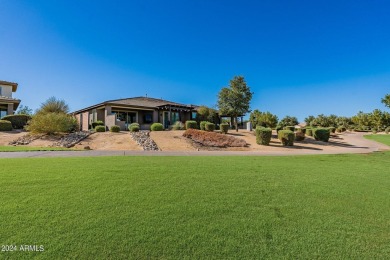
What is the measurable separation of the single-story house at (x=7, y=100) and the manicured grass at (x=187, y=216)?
91.3ft

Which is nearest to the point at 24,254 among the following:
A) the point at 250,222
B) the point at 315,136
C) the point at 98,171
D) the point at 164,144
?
the point at 250,222

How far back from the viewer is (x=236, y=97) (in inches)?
1179

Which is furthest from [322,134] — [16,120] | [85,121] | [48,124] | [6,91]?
[6,91]

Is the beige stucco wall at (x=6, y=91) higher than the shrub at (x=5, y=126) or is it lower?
higher

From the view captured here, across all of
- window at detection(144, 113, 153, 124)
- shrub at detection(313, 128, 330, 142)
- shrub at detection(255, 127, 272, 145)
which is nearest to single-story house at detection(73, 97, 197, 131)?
window at detection(144, 113, 153, 124)

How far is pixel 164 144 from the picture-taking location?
18625mm

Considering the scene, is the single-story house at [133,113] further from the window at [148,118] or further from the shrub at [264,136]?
the shrub at [264,136]

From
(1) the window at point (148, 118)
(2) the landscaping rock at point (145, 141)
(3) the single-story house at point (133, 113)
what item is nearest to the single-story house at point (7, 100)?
(3) the single-story house at point (133, 113)

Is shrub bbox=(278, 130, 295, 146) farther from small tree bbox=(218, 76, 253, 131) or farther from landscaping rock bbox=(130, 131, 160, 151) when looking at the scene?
landscaping rock bbox=(130, 131, 160, 151)

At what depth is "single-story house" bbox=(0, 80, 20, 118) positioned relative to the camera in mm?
28141

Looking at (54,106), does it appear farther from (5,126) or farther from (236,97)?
(236,97)

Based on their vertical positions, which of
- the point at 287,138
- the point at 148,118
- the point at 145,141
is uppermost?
the point at 148,118

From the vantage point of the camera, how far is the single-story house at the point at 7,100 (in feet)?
92.3

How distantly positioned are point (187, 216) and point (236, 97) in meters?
27.0
